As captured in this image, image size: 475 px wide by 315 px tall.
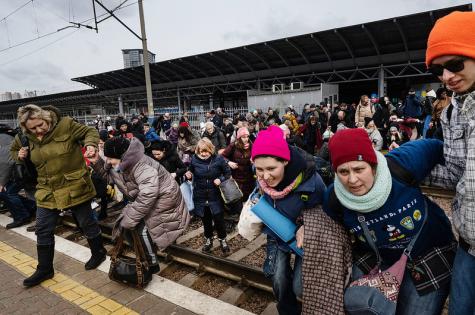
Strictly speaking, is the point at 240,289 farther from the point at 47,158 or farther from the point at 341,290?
the point at 47,158

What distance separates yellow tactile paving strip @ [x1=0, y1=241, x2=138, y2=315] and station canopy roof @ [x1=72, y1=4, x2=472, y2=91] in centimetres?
1765

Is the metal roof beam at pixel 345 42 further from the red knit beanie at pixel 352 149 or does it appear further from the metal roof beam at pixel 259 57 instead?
the red knit beanie at pixel 352 149

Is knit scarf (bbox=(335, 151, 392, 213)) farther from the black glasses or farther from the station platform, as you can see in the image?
the station platform

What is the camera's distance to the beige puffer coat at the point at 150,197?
3.35 m

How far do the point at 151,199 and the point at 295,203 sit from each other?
173 centimetres

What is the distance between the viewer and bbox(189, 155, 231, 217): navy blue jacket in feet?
14.5

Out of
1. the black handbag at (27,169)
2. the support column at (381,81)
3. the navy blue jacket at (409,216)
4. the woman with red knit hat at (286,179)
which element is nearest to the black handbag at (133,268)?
the black handbag at (27,169)

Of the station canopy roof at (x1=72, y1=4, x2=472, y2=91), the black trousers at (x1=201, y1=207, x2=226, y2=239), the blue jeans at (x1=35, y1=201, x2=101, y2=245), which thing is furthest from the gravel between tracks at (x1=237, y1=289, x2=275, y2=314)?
the station canopy roof at (x1=72, y1=4, x2=472, y2=91)

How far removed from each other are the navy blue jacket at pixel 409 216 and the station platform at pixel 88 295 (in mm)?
1690

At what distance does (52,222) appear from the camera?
391 centimetres

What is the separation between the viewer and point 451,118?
5.34 feet

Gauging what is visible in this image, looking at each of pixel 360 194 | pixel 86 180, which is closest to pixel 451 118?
Answer: pixel 360 194

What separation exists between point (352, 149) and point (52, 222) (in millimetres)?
3687

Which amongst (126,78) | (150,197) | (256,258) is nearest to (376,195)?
(150,197)
